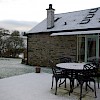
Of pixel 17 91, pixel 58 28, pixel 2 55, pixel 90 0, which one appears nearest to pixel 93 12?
pixel 90 0

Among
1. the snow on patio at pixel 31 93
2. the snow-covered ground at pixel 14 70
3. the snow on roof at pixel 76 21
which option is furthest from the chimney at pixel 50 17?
the snow on patio at pixel 31 93

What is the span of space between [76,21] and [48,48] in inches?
161

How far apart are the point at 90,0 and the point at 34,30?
747 cm

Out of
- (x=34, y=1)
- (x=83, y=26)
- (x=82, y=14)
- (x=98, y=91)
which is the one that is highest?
(x=34, y=1)

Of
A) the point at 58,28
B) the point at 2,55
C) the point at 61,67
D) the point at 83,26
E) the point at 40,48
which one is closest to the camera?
the point at 61,67

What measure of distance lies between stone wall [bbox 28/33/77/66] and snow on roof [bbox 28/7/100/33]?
866 mm

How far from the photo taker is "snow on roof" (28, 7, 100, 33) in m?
15.6

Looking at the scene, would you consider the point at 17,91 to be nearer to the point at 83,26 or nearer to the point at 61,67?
the point at 61,67

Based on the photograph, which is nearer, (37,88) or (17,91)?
(17,91)

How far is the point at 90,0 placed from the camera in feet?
64.7

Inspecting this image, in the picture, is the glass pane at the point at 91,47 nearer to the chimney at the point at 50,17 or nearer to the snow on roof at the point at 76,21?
the snow on roof at the point at 76,21

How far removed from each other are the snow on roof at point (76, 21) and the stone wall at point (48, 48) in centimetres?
87

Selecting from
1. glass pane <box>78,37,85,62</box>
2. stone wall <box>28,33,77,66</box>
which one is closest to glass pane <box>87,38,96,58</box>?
glass pane <box>78,37,85,62</box>

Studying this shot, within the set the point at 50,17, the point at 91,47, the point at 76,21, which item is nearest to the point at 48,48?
the point at 50,17
